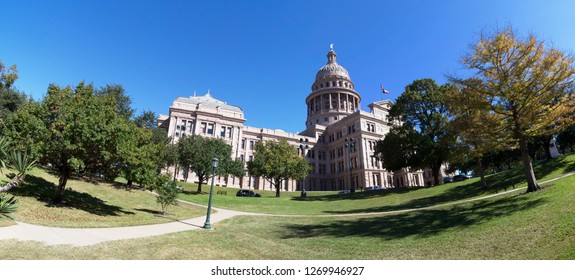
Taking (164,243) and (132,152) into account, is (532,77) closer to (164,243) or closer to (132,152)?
(164,243)

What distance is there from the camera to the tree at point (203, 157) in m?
38.0

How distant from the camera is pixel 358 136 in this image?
68062 mm

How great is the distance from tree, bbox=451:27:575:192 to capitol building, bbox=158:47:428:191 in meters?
39.1

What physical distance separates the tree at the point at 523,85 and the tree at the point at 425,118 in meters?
17.5

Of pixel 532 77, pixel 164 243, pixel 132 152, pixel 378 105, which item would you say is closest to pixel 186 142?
pixel 132 152

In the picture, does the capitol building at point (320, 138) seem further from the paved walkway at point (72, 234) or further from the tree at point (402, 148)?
the paved walkway at point (72, 234)

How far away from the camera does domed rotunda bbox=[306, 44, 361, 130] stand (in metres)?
91.0

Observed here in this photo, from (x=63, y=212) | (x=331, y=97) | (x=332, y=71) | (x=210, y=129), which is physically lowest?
(x=63, y=212)

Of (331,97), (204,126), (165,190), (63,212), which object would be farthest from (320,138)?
(63,212)

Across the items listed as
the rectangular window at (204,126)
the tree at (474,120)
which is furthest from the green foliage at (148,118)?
the tree at (474,120)

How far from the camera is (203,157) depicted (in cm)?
3803

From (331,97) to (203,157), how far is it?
62.9 metres

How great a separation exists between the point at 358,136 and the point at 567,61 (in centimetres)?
5350

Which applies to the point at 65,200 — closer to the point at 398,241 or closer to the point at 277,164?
the point at 398,241
